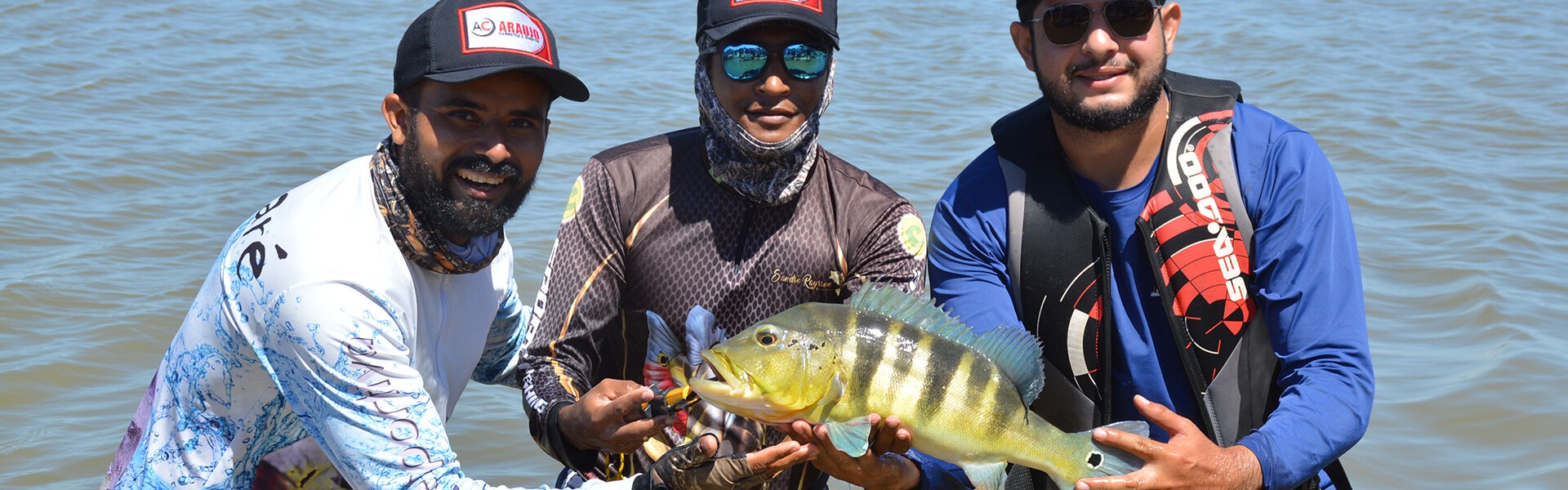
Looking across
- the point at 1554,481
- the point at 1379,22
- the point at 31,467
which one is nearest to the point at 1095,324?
the point at 1554,481

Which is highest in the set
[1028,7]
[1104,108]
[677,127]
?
[1028,7]

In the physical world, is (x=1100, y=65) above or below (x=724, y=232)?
above

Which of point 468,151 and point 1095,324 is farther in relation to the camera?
point 1095,324

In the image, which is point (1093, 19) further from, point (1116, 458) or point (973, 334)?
point (1116, 458)

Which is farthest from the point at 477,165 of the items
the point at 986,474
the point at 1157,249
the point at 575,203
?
the point at 1157,249

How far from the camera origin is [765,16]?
379 cm

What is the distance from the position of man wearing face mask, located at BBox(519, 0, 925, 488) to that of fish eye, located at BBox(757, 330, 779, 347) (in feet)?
2.27

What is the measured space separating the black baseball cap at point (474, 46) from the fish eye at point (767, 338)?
87cm

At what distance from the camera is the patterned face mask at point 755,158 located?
3930 mm

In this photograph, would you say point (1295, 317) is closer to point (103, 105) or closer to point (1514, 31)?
point (103, 105)

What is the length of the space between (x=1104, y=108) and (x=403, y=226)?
1857 millimetres

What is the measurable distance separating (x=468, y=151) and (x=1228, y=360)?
2.09 meters

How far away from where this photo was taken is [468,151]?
3531mm

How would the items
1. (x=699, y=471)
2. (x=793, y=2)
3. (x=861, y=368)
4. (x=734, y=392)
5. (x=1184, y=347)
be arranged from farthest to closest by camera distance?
(x=793, y=2)
(x=1184, y=347)
(x=699, y=471)
(x=861, y=368)
(x=734, y=392)
